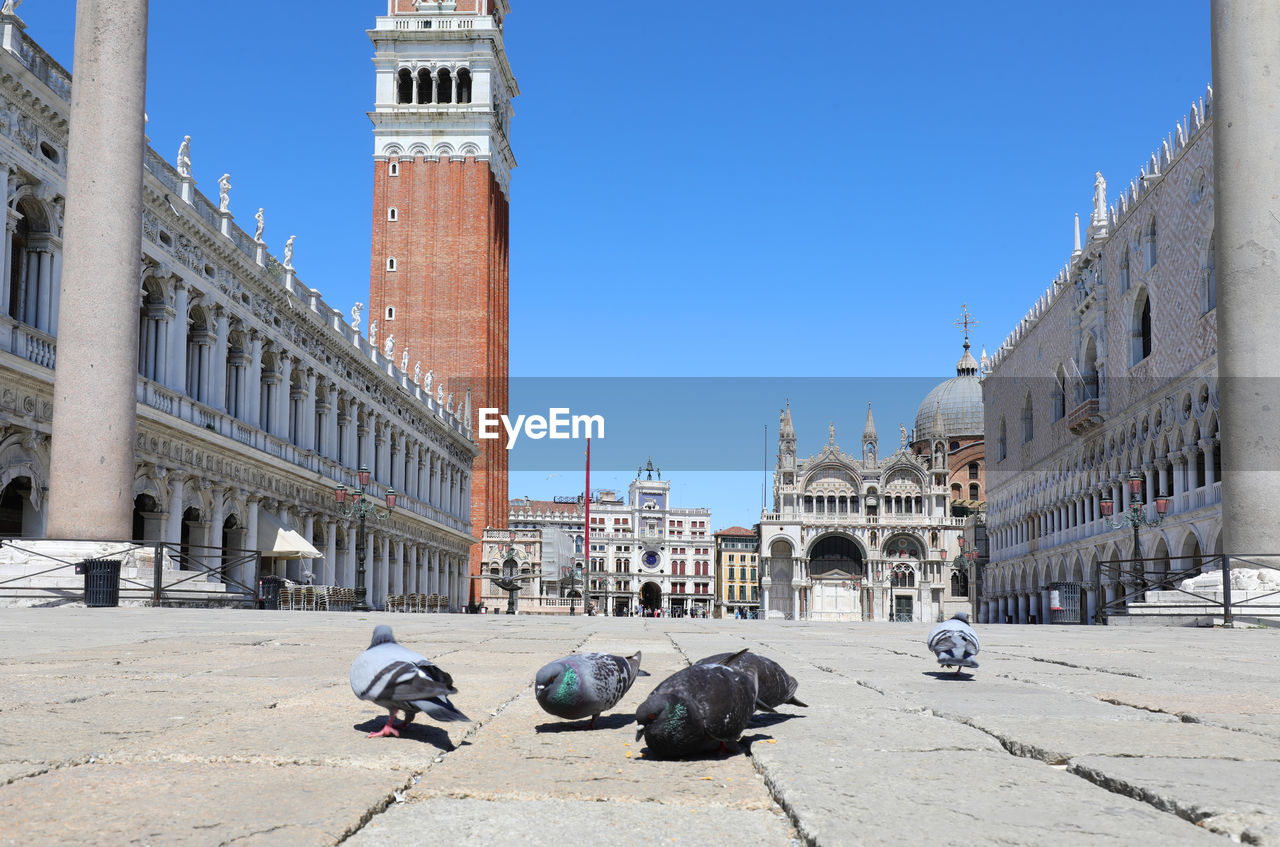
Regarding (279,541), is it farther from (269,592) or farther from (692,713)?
(692,713)

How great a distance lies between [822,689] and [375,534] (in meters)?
38.2

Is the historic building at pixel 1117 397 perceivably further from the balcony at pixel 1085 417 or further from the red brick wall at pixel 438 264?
the red brick wall at pixel 438 264

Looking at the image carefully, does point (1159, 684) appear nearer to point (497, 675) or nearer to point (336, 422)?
point (497, 675)

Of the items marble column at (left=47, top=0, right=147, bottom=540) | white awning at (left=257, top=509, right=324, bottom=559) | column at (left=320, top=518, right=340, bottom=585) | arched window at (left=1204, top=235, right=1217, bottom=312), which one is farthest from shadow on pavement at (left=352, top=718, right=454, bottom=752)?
column at (left=320, top=518, right=340, bottom=585)

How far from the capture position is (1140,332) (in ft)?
129

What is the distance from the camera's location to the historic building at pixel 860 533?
78375 mm

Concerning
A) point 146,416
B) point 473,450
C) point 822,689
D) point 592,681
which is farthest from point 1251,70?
point 473,450

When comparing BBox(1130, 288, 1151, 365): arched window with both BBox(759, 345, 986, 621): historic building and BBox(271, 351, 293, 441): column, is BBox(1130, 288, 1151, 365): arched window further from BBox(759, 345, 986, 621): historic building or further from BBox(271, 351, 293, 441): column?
BBox(759, 345, 986, 621): historic building

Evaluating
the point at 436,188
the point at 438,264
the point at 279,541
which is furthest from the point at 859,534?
the point at 279,541

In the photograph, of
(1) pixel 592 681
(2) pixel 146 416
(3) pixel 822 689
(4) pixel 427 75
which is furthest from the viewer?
(4) pixel 427 75

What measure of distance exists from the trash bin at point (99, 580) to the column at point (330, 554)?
20.8m

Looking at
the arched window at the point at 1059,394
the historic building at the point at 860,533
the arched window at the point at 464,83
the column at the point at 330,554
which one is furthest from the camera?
the historic building at the point at 860,533

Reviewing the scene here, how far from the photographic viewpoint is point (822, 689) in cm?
512

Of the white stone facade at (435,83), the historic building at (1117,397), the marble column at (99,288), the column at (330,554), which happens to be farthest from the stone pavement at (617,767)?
the white stone facade at (435,83)
